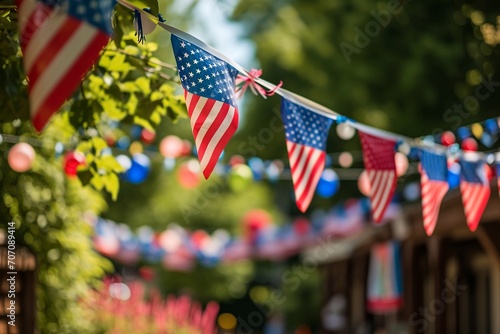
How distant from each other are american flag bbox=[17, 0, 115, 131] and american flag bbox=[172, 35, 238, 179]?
1117mm

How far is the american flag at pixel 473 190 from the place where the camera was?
7801 millimetres

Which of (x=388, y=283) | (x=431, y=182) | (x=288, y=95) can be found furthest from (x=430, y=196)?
(x=388, y=283)

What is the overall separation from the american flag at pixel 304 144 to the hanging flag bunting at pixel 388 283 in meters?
8.04

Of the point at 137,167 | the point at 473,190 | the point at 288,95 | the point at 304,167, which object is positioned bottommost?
the point at 137,167

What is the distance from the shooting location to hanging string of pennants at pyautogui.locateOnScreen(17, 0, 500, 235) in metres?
3.65

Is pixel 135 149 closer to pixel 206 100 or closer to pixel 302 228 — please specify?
pixel 206 100

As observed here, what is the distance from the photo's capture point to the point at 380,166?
23.5 feet

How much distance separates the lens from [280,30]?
27.7m

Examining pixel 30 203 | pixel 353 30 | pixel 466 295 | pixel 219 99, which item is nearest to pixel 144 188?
pixel 353 30

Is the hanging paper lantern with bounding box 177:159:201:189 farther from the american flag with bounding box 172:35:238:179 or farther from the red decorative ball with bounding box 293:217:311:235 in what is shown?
the red decorative ball with bounding box 293:217:311:235

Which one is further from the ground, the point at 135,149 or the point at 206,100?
the point at 206,100

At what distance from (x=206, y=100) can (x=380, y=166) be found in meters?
2.59

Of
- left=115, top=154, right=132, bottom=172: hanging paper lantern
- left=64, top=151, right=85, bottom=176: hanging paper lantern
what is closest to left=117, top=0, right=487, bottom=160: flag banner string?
left=64, top=151, right=85, bottom=176: hanging paper lantern

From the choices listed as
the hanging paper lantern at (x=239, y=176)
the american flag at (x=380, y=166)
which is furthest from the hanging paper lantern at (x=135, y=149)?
the american flag at (x=380, y=166)
